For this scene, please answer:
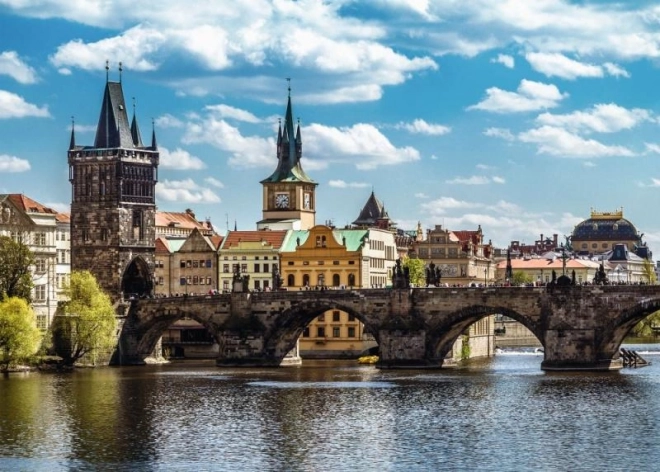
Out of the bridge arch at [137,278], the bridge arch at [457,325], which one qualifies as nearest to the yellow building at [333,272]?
the bridge arch at [137,278]

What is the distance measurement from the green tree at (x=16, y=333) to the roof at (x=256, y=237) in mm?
51660

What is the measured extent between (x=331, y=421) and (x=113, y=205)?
7484 centimetres

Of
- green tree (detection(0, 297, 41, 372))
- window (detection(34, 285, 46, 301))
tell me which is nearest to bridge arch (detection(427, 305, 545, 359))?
green tree (detection(0, 297, 41, 372))

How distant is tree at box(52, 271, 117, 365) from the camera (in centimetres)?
14862

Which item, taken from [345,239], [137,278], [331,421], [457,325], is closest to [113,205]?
[137,278]

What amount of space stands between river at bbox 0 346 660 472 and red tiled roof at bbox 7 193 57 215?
716 inches

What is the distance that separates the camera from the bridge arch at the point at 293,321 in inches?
6038

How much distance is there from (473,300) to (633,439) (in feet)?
173

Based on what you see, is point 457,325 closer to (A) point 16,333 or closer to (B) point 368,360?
(B) point 368,360

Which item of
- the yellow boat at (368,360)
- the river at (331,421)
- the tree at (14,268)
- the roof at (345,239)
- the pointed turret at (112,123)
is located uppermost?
the pointed turret at (112,123)

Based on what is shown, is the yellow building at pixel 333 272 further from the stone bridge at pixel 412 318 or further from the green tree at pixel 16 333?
the green tree at pixel 16 333

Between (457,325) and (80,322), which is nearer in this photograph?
(80,322)

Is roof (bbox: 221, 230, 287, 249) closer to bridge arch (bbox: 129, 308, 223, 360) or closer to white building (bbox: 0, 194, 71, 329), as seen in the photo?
bridge arch (bbox: 129, 308, 223, 360)

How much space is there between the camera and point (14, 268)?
474ft
